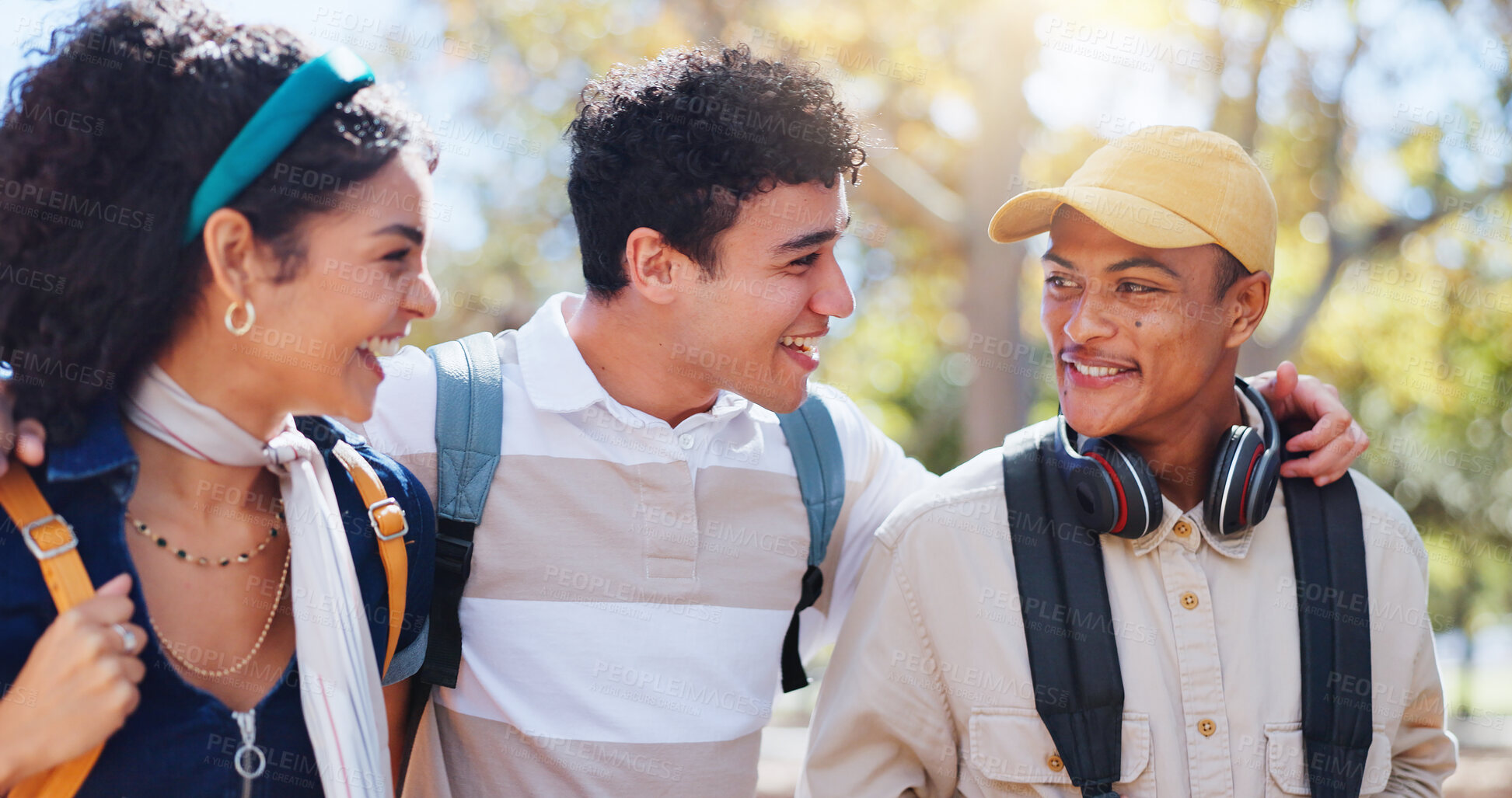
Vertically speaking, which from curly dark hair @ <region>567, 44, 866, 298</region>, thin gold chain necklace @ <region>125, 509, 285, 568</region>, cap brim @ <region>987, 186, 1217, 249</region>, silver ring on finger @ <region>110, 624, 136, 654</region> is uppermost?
curly dark hair @ <region>567, 44, 866, 298</region>

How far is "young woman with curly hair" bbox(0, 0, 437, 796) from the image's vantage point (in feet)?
5.73

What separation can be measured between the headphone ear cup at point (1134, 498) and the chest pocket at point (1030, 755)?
0.43 m

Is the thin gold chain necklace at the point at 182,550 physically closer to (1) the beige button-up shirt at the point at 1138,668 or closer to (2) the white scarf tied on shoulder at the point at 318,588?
(2) the white scarf tied on shoulder at the point at 318,588

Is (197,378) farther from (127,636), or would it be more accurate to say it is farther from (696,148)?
(696,148)

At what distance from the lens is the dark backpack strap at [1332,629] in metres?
2.52

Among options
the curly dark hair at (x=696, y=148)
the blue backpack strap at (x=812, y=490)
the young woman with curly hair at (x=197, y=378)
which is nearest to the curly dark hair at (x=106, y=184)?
the young woman with curly hair at (x=197, y=378)

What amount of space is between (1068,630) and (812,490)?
2.47ft

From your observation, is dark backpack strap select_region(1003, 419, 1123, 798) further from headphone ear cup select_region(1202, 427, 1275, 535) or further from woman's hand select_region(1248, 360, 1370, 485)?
woman's hand select_region(1248, 360, 1370, 485)

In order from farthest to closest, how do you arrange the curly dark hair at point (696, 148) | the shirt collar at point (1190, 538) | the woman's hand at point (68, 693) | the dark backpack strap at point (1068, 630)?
the curly dark hair at point (696, 148) < the shirt collar at point (1190, 538) < the dark backpack strap at point (1068, 630) < the woman's hand at point (68, 693)

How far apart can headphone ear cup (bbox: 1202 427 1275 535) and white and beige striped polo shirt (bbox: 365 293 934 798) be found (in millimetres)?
1044

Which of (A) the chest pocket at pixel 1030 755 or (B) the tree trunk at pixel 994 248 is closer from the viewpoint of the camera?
(A) the chest pocket at pixel 1030 755

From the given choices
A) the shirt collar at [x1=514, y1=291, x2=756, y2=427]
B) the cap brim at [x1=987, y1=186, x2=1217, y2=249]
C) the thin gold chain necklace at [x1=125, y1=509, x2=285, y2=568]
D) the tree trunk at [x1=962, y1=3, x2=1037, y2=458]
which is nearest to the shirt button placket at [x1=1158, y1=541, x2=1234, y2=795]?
the cap brim at [x1=987, y1=186, x2=1217, y2=249]

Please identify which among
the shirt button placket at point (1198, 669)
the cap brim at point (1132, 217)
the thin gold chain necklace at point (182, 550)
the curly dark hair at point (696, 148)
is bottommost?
the shirt button placket at point (1198, 669)

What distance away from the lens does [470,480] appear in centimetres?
256
